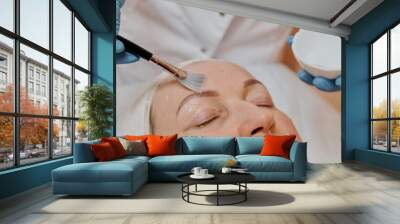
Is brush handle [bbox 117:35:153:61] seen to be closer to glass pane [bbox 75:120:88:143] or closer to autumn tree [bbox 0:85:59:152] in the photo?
glass pane [bbox 75:120:88:143]

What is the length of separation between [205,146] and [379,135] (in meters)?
4.52

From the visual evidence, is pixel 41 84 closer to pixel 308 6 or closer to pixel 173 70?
pixel 173 70

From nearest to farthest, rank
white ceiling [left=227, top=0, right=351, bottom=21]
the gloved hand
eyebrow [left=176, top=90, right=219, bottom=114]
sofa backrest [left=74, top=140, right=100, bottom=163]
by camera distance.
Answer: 1. sofa backrest [left=74, top=140, right=100, bottom=163]
2. white ceiling [left=227, top=0, right=351, bottom=21]
3. the gloved hand
4. eyebrow [left=176, top=90, right=219, bottom=114]

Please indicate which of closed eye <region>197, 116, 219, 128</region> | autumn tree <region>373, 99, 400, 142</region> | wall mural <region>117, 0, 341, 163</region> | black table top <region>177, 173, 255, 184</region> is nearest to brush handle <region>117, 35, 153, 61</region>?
wall mural <region>117, 0, 341, 163</region>

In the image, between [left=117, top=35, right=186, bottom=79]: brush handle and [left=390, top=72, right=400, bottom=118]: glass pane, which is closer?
[left=390, top=72, right=400, bottom=118]: glass pane

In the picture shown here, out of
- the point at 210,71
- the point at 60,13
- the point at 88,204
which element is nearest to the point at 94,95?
the point at 60,13

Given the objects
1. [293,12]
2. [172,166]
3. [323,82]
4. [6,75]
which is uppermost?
[293,12]

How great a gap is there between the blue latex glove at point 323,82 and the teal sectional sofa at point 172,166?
313cm

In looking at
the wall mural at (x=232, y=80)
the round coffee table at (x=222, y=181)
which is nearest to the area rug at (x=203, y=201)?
the round coffee table at (x=222, y=181)

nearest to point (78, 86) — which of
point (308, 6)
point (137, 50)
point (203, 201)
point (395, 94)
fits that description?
point (137, 50)

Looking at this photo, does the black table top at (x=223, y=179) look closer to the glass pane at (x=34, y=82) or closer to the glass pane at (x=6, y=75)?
the glass pane at (x=6, y=75)

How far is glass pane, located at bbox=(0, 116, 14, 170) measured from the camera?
4656 millimetres

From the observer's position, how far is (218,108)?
9.06m

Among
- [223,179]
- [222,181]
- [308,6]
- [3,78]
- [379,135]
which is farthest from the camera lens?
[379,135]
